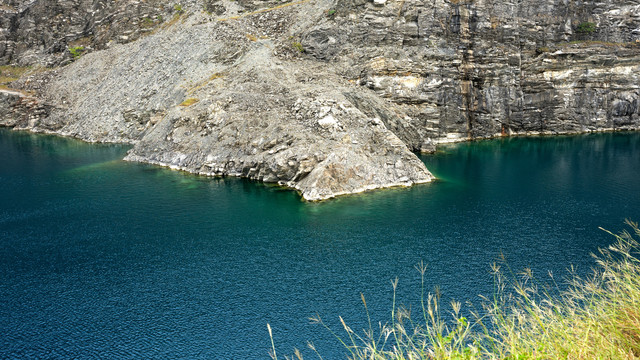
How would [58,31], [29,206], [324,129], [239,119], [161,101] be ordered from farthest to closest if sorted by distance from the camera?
[58,31]
[161,101]
[239,119]
[324,129]
[29,206]

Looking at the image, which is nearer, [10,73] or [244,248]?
[244,248]

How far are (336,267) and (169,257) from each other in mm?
13356

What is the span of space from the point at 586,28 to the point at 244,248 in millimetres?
91184

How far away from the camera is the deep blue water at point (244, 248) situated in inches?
963

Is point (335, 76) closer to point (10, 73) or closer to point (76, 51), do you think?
point (76, 51)

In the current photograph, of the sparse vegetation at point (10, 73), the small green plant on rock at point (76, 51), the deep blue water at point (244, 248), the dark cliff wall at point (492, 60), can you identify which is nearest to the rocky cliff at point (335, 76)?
the dark cliff wall at point (492, 60)

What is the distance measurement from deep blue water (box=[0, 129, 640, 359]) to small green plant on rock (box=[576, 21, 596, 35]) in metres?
40.3

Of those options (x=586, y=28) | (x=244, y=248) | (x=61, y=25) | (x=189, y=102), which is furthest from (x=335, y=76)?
(x=61, y=25)

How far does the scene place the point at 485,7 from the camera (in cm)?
8494

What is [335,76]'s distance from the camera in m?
74.5

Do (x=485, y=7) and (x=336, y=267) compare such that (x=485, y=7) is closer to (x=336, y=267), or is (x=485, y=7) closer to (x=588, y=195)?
(x=588, y=195)

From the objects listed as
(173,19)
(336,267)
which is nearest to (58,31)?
(173,19)

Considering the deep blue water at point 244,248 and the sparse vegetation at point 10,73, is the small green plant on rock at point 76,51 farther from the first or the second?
the deep blue water at point 244,248

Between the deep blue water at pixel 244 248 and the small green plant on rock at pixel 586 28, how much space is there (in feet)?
132
